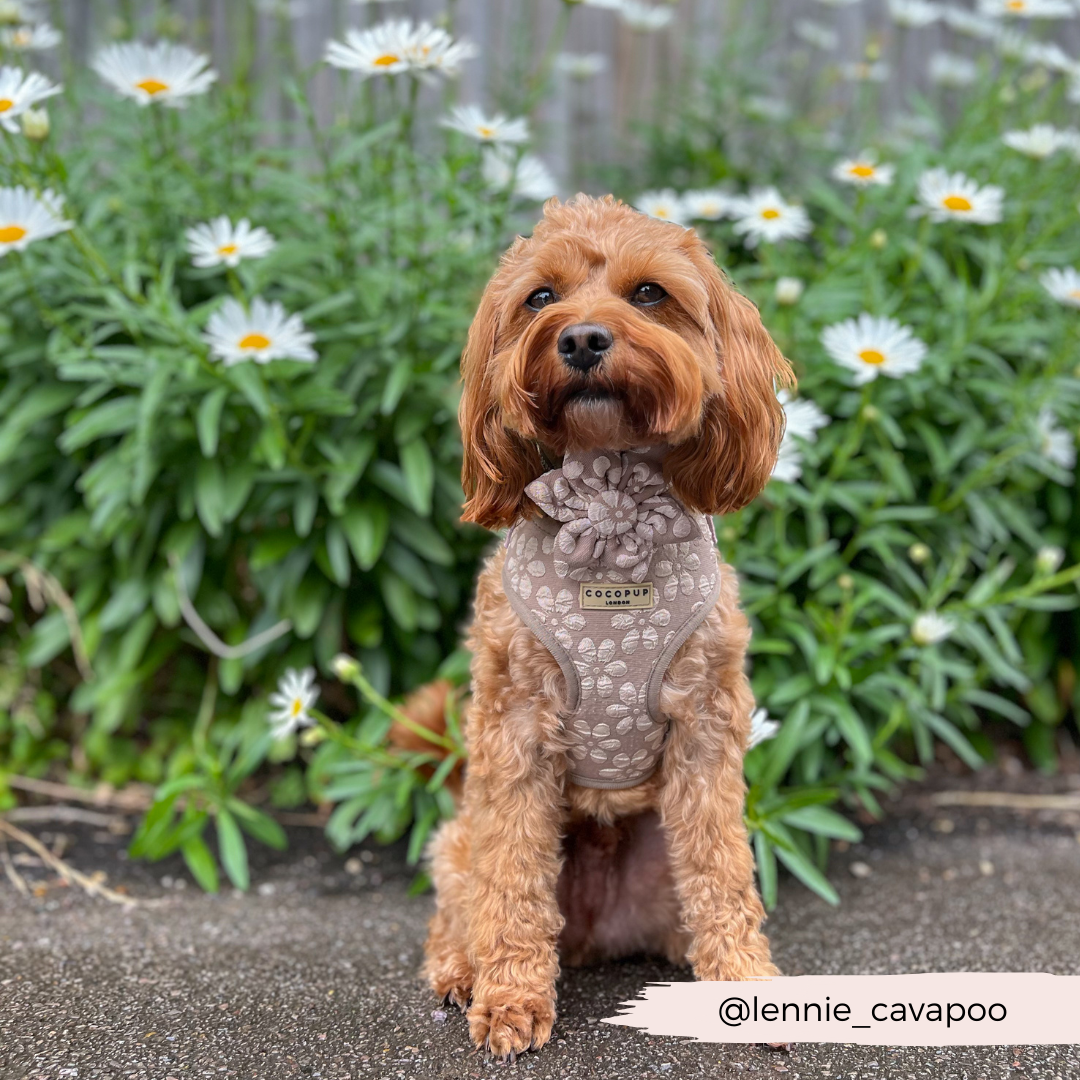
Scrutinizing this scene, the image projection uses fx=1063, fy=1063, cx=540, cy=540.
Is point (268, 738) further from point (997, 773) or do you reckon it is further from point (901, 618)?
point (997, 773)

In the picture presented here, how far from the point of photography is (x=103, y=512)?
367 cm

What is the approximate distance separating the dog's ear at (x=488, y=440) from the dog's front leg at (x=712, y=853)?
0.68 metres

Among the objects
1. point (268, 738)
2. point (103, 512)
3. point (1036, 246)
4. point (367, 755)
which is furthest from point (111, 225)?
point (1036, 246)

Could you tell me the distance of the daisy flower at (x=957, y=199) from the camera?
3736mm

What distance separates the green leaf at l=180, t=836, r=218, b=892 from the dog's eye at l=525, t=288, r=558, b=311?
2227mm

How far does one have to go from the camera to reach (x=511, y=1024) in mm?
2412

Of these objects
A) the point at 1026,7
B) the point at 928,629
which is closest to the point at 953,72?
the point at 1026,7

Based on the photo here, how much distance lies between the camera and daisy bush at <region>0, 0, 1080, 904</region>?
347cm

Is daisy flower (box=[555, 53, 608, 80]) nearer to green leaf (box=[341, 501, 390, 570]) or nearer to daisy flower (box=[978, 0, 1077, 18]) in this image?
daisy flower (box=[978, 0, 1077, 18])

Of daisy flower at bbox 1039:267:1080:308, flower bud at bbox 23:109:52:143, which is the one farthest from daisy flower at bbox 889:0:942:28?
flower bud at bbox 23:109:52:143

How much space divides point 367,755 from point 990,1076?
1875 millimetres

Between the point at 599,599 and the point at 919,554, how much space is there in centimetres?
138

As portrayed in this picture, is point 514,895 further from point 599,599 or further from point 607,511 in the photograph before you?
point 607,511

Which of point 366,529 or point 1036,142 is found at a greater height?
point 1036,142
